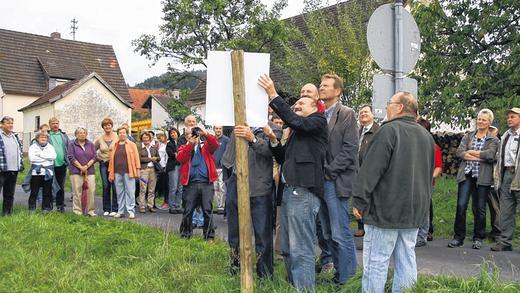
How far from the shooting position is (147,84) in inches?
5320

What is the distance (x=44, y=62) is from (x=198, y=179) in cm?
4683

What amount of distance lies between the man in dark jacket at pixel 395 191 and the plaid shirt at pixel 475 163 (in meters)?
4.41

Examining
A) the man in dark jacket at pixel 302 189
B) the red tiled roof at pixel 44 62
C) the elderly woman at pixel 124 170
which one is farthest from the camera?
the red tiled roof at pixel 44 62

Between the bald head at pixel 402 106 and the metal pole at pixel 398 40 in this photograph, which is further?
the metal pole at pixel 398 40

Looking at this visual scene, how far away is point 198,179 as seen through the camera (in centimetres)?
909

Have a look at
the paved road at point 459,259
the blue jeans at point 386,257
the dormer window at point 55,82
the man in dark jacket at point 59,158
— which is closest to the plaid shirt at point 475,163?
the paved road at point 459,259

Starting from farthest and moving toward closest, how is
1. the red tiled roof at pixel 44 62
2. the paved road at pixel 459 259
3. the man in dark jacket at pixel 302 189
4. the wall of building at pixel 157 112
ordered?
the wall of building at pixel 157 112 < the red tiled roof at pixel 44 62 < the paved road at pixel 459 259 < the man in dark jacket at pixel 302 189

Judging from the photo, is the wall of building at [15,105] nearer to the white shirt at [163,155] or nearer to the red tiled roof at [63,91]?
the red tiled roof at [63,91]

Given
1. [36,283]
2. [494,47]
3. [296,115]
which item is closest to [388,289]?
[296,115]

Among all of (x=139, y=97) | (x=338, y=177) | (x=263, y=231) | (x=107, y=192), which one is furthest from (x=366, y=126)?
(x=139, y=97)

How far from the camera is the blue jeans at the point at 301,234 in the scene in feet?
18.7

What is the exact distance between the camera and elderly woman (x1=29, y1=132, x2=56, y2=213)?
12.1 m

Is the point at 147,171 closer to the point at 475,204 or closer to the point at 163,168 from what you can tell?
the point at 163,168

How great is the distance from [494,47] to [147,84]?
410 ft
